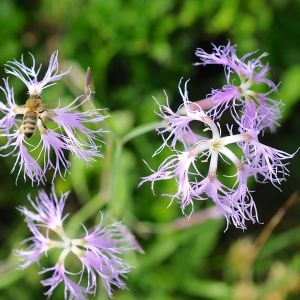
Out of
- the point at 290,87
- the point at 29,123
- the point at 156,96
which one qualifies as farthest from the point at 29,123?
the point at 290,87

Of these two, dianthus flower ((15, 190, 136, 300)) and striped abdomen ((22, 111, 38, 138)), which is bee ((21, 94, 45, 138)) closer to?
striped abdomen ((22, 111, 38, 138))

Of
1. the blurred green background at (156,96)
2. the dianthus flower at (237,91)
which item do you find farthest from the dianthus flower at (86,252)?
the blurred green background at (156,96)

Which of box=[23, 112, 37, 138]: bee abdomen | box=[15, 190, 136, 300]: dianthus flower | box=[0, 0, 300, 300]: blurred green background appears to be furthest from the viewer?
box=[0, 0, 300, 300]: blurred green background

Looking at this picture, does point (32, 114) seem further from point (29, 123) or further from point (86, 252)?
point (86, 252)

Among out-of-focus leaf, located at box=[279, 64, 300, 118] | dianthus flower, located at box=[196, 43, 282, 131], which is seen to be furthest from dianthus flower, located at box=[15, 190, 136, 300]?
out-of-focus leaf, located at box=[279, 64, 300, 118]

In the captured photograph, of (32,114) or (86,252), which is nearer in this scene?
(32,114)

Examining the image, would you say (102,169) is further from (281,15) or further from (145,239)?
(281,15)

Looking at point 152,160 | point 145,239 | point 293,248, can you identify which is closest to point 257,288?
point 293,248
